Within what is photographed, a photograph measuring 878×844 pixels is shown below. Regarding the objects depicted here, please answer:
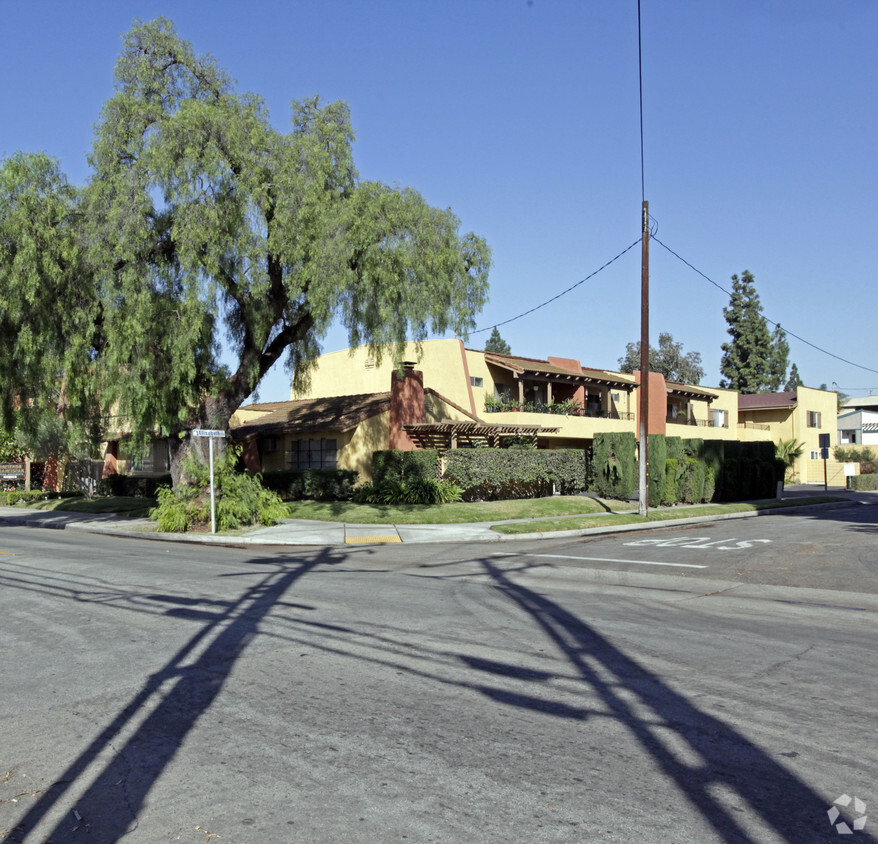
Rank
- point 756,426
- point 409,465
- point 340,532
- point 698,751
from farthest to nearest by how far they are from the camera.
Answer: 1. point 756,426
2. point 409,465
3. point 340,532
4. point 698,751

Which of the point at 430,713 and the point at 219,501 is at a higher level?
the point at 219,501

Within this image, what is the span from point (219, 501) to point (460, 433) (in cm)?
1226

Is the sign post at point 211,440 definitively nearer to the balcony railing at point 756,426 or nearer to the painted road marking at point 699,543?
the painted road marking at point 699,543

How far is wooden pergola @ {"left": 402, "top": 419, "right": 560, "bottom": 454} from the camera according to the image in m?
31.5

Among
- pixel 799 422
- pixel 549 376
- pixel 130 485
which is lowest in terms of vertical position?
pixel 130 485

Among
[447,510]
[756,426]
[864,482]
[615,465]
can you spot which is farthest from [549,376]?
[756,426]

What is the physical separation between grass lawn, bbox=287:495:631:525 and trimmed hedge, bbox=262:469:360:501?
0.97 meters

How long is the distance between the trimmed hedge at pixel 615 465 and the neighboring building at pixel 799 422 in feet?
91.5

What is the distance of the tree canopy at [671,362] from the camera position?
83375mm

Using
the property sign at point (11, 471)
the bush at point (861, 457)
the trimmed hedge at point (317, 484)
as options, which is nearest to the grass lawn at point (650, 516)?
the trimmed hedge at point (317, 484)

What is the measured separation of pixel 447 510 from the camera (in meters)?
25.8

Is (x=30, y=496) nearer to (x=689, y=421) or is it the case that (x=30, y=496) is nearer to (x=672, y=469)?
(x=672, y=469)

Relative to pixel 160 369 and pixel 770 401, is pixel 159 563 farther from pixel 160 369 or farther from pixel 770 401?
pixel 770 401

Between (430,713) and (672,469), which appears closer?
(430,713)
